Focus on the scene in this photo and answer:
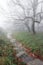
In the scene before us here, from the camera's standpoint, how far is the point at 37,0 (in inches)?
774

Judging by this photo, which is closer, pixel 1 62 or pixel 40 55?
pixel 1 62

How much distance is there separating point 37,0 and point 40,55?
1018cm

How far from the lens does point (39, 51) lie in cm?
1194

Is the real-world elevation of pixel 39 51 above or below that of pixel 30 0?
below

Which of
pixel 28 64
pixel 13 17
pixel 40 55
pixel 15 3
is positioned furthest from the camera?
pixel 13 17

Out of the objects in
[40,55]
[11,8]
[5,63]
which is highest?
[11,8]

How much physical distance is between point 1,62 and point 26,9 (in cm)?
1315

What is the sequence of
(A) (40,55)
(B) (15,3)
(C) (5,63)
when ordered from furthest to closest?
(B) (15,3), (A) (40,55), (C) (5,63)

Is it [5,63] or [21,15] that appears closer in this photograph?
[5,63]

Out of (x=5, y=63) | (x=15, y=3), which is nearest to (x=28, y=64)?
(x=5, y=63)

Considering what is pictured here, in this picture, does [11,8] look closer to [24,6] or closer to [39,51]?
[24,6]

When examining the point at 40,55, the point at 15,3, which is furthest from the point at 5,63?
the point at 15,3

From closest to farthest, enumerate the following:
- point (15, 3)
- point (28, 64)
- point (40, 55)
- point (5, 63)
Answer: point (5, 63) → point (28, 64) → point (40, 55) → point (15, 3)

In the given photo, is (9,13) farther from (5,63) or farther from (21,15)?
(5,63)
